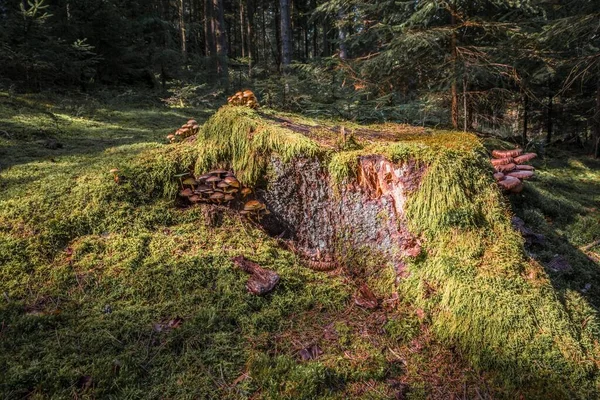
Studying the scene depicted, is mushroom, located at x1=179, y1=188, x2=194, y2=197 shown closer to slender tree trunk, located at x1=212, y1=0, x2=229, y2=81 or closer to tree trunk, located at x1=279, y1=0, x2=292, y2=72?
tree trunk, located at x1=279, y1=0, x2=292, y2=72

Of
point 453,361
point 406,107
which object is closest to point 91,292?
point 453,361

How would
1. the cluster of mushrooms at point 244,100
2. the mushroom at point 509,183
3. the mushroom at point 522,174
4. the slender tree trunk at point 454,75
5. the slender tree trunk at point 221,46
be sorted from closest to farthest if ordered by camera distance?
the cluster of mushrooms at point 244,100 → the mushroom at point 509,183 → the mushroom at point 522,174 → the slender tree trunk at point 454,75 → the slender tree trunk at point 221,46

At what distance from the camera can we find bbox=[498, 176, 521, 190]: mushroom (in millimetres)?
4530

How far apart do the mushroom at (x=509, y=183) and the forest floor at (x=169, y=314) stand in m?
0.88

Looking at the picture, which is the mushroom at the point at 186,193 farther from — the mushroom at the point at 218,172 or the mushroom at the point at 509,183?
the mushroom at the point at 509,183

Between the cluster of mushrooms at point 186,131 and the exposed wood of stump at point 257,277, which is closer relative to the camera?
the exposed wood of stump at point 257,277

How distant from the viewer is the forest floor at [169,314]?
230 cm

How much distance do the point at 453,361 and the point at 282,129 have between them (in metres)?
2.75

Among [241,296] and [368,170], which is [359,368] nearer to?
[241,296]

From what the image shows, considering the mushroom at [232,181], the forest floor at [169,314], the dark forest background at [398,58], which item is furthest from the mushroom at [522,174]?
the mushroom at [232,181]

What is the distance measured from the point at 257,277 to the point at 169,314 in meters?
0.81

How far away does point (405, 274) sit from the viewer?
323cm

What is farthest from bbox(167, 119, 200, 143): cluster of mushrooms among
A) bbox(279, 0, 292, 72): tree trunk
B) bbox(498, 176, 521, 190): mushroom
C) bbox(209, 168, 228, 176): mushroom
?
bbox(279, 0, 292, 72): tree trunk

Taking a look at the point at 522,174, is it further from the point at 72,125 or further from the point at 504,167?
the point at 72,125
